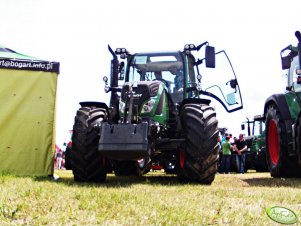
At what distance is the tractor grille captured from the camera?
6.33m

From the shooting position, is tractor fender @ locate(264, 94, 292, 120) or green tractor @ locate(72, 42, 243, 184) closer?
green tractor @ locate(72, 42, 243, 184)

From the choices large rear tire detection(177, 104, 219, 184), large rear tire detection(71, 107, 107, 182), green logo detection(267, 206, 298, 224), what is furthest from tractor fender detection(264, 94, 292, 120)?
green logo detection(267, 206, 298, 224)

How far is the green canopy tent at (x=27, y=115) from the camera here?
7453 millimetres

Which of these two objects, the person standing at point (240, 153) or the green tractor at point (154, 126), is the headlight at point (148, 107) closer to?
the green tractor at point (154, 126)

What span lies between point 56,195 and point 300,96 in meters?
4.98

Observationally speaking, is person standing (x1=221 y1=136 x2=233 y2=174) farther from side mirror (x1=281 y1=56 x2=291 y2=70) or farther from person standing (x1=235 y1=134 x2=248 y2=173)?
side mirror (x1=281 y1=56 x2=291 y2=70)

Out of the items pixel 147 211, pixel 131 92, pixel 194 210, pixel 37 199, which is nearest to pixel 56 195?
pixel 37 199

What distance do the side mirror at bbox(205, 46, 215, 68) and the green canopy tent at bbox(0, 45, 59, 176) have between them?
2866mm

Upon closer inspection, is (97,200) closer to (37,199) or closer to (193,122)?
(37,199)

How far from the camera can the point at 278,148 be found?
796 centimetres

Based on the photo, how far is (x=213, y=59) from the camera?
674 cm

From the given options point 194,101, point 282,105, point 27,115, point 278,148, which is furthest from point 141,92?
point 278,148

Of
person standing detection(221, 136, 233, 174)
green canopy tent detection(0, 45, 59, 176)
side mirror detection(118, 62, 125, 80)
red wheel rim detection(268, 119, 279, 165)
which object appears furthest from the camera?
person standing detection(221, 136, 233, 174)

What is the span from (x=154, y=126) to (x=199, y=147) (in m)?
0.70
